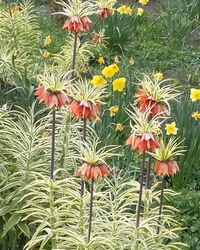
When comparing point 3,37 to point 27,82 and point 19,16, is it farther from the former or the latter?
point 27,82

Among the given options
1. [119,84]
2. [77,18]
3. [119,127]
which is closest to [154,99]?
[77,18]

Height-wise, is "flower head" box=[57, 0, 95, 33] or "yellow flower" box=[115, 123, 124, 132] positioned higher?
"flower head" box=[57, 0, 95, 33]

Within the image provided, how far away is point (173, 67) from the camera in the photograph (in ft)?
22.9

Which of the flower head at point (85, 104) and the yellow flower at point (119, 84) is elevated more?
the yellow flower at point (119, 84)

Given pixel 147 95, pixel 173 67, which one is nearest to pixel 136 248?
pixel 147 95

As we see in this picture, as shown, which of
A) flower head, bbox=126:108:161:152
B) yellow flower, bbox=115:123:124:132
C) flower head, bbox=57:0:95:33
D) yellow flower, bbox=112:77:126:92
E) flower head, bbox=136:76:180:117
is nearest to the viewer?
flower head, bbox=126:108:161:152

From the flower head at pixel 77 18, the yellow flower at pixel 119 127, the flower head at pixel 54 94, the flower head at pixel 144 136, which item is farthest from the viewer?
the yellow flower at pixel 119 127

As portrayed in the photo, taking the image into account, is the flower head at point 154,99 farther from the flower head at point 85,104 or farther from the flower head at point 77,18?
the flower head at point 77,18

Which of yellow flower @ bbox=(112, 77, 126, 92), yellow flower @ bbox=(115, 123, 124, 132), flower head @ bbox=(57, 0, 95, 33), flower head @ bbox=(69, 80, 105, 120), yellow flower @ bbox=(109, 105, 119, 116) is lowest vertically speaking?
yellow flower @ bbox=(115, 123, 124, 132)

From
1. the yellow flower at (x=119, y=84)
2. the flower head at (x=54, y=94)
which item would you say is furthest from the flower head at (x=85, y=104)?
the yellow flower at (x=119, y=84)

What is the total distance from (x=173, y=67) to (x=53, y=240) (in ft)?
13.0

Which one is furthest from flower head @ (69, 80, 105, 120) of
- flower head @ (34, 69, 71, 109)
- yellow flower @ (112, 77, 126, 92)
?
yellow flower @ (112, 77, 126, 92)

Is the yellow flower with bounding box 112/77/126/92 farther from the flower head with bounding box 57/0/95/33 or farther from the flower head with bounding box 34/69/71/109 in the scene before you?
the flower head with bounding box 34/69/71/109

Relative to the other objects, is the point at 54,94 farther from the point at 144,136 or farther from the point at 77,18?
the point at 77,18
